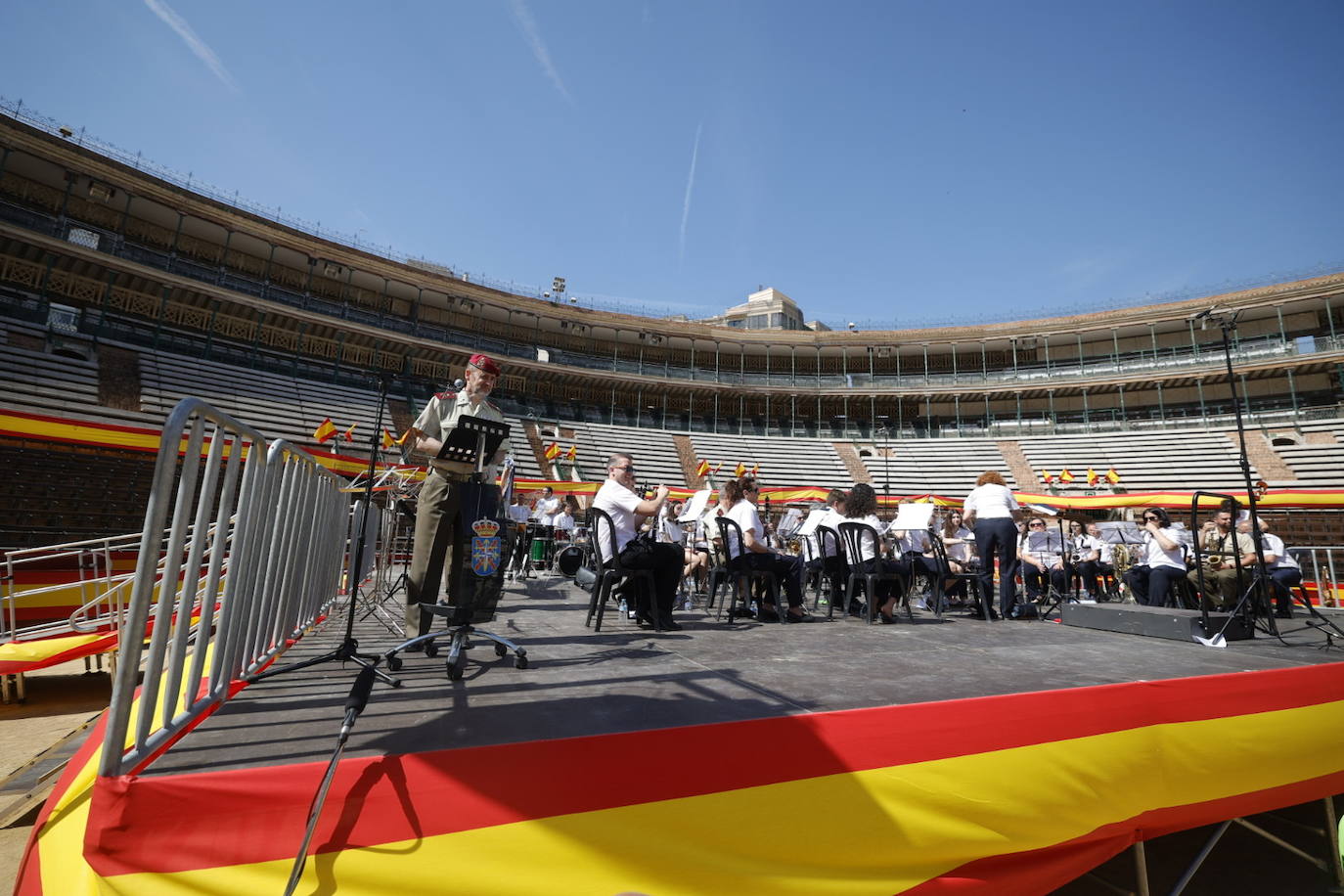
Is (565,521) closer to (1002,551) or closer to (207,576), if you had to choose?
(1002,551)

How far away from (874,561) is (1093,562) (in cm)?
680

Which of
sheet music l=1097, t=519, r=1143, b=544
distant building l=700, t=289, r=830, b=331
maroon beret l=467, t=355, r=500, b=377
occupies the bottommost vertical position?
sheet music l=1097, t=519, r=1143, b=544

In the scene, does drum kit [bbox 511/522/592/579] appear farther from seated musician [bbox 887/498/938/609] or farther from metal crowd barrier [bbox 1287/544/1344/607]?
metal crowd barrier [bbox 1287/544/1344/607]

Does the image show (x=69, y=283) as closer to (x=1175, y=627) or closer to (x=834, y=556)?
(x=834, y=556)

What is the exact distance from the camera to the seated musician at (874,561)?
17.6 ft

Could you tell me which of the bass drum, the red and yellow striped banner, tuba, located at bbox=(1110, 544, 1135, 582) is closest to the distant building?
tuba, located at bbox=(1110, 544, 1135, 582)

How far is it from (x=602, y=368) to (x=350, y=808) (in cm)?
3025

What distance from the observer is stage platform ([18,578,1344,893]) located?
4.58 ft

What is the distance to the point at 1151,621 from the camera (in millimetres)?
4801

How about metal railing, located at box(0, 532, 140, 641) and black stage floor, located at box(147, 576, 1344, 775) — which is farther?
metal railing, located at box(0, 532, 140, 641)

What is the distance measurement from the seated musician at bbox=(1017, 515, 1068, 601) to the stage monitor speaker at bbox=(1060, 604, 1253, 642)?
A: 385 centimetres

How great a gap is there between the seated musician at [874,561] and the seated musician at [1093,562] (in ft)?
19.9

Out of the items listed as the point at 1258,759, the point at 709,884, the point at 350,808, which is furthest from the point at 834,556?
the point at 350,808

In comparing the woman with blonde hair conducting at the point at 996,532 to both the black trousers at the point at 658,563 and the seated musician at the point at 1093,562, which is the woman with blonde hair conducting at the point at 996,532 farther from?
the seated musician at the point at 1093,562
